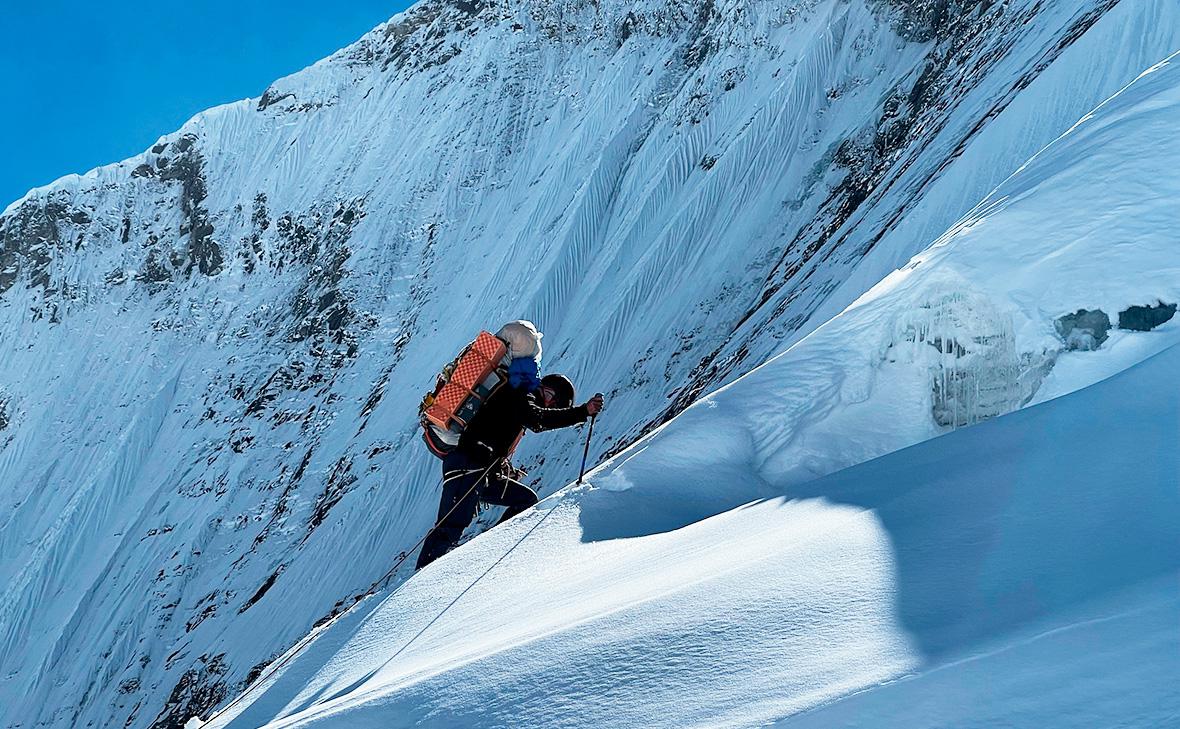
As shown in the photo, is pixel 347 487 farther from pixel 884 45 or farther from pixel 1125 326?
pixel 1125 326

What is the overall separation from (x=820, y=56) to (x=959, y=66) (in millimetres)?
7966

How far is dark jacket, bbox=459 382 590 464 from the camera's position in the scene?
6953 mm

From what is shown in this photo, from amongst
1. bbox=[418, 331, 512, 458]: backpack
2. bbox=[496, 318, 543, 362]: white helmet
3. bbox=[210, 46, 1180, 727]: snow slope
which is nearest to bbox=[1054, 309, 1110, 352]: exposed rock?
bbox=[210, 46, 1180, 727]: snow slope

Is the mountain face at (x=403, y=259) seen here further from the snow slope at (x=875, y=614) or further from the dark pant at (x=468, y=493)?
the dark pant at (x=468, y=493)

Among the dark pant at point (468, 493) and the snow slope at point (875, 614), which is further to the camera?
the dark pant at point (468, 493)

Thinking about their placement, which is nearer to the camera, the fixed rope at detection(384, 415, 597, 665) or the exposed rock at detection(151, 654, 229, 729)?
the fixed rope at detection(384, 415, 597, 665)

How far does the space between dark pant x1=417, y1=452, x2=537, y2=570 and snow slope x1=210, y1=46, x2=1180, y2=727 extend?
105 cm

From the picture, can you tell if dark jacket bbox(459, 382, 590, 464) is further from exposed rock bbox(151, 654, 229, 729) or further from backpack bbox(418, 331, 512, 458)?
exposed rock bbox(151, 654, 229, 729)

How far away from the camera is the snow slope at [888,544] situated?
265cm

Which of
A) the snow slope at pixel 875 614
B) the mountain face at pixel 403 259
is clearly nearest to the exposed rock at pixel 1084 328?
the snow slope at pixel 875 614

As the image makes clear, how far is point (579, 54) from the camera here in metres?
41.7

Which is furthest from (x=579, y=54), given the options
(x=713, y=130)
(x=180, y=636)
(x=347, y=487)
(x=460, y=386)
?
(x=460, y=386)

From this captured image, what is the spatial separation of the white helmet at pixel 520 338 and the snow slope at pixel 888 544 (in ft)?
4.26

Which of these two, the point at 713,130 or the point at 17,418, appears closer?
the point at 713,130
